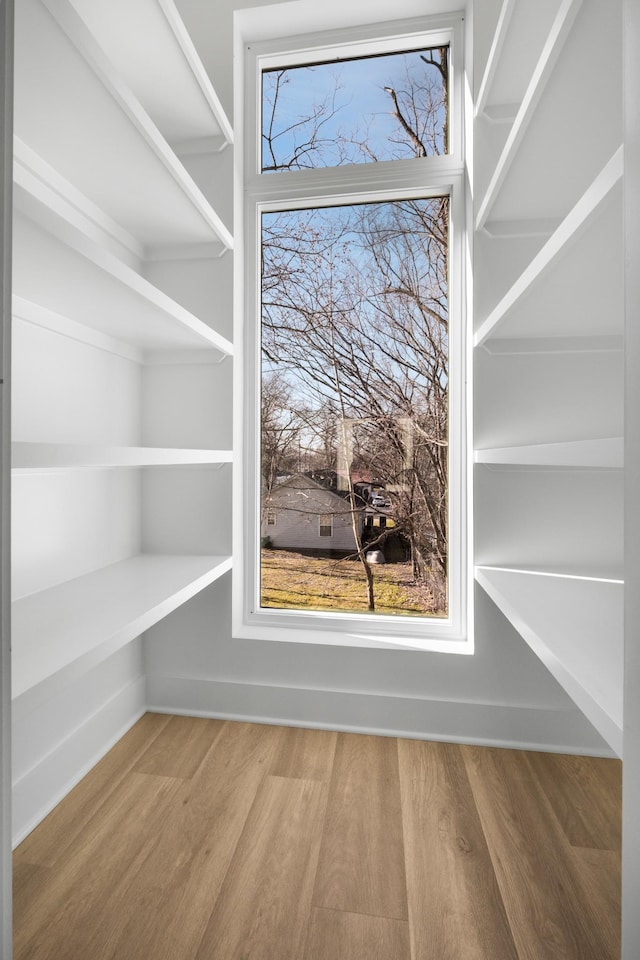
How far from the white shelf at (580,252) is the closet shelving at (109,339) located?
813mm

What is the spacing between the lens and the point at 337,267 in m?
1.85

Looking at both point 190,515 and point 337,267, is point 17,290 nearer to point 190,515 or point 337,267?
point 190,515

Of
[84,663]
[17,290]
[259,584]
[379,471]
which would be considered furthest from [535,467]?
[17,290]

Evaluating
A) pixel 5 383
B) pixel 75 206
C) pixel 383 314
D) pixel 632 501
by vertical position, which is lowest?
pixel 632 501

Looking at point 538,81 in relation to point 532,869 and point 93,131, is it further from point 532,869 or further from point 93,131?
point 532,869

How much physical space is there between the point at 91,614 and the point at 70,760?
567 mm

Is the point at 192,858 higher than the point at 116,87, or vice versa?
the point at 116,87

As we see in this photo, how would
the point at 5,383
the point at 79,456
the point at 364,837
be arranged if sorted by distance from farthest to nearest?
the point at 364,837, the point at 79,456, the point at 5,383

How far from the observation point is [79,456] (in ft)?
2.91

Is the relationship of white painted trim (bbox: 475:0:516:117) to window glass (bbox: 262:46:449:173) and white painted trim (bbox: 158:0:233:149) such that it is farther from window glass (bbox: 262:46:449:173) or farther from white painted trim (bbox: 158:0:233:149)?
white painted trim (bbox: 158:0:233:149)

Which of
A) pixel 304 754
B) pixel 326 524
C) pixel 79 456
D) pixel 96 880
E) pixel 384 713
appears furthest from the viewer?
pixel 326 524

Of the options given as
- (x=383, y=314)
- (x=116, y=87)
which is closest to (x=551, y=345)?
(x=383, y=314)

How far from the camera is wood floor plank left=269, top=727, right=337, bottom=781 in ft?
4.97

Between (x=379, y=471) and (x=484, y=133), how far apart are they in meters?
1.12
